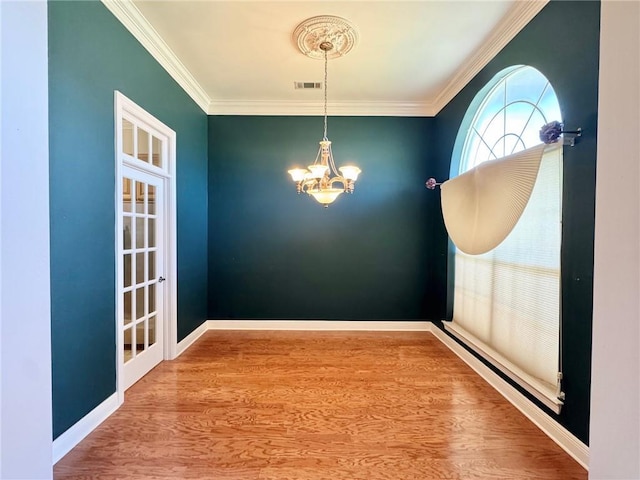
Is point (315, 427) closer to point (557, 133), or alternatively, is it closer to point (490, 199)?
point (490, 199)

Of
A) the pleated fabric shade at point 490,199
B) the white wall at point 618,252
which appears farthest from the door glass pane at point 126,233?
the pleated fabric shade at point 490,199

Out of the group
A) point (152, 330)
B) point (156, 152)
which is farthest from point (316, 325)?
point (156, 152)

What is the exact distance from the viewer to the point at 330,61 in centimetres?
280

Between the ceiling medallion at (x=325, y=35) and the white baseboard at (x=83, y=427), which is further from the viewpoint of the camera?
the ceiling medallion at (x=325, y=35)

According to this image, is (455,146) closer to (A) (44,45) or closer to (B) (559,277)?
(B) (559,277)

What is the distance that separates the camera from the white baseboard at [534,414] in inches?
66.3

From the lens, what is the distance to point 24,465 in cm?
92

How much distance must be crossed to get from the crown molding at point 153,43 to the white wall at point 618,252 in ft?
9.06

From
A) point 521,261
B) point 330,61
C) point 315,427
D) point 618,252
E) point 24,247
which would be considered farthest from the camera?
point 330,61

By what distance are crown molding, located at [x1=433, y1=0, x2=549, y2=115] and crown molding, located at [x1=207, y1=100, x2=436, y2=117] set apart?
16.3 inches

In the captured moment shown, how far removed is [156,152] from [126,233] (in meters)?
0.89

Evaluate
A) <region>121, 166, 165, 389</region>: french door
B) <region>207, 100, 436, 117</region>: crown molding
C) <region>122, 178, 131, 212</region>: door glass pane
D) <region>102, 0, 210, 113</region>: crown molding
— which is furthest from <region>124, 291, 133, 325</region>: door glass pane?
<region>207, 100, 436, 117</region>: crown molding

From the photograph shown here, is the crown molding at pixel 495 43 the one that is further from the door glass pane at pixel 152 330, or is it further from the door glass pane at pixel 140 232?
the door glass pane at pixel 152 330

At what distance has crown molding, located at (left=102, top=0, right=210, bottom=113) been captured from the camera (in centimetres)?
207
